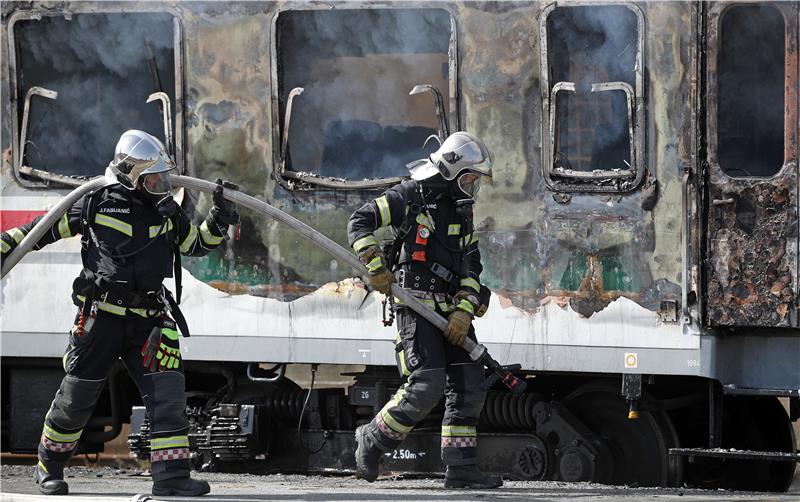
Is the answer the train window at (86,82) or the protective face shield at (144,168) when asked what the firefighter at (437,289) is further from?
the train window at (86,82)

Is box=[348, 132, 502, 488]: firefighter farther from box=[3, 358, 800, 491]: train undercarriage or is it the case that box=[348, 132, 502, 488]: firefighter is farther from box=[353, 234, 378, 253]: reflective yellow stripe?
box=[3, 358, 800, 491]: train undercarriage

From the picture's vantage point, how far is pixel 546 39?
27.6 ft

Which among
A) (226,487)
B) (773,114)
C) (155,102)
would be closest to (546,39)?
(773,114)

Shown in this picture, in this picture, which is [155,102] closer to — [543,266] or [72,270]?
[72,270]

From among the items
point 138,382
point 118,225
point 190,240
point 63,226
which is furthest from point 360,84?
point 138,382

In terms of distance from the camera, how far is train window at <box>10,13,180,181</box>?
29.4 ft

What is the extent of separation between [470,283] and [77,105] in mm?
3169

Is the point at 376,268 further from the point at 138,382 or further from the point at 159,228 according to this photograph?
the point at 138,382

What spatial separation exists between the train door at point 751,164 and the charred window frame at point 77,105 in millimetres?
3497

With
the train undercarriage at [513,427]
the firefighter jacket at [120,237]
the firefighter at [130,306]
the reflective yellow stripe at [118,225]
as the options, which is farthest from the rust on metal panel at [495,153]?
the reflective yellow stripe at [118,225]

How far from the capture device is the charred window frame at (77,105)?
8.93 metres

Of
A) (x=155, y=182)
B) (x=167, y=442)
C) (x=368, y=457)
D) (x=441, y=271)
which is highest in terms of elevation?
(x=155, y=182)

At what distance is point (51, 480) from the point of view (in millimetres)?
7387

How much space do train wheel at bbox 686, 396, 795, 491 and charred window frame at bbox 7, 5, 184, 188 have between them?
4.10 meters
